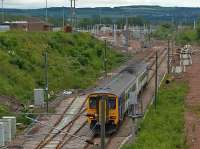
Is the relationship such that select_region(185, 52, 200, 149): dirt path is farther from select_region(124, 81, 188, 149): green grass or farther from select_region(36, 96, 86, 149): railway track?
select_region(36, 96, 86, 149): railway track

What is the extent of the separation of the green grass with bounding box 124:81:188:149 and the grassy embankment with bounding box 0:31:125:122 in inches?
328

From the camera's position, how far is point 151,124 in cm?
3288

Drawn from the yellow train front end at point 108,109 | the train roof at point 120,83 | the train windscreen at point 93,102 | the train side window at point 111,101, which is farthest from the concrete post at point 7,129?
the train roof at point 120,83

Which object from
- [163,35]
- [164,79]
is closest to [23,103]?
[164,79]

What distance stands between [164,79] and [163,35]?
108330 millimetres

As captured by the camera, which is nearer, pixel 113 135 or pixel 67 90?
pixel 113 135

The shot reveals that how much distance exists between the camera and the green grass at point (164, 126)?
27344 mm

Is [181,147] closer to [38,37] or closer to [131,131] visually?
[131,131]

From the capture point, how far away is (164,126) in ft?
106

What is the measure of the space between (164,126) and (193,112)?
7.07 meters

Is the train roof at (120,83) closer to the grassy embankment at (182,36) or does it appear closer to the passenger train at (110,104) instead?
the passenger train at (110,104)

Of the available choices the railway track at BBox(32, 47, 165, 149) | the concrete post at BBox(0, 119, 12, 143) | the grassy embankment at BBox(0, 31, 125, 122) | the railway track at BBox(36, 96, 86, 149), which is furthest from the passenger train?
the concrete post at BBox(0, 119, 12, 143)

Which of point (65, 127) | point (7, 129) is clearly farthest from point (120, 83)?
point (7, 129)

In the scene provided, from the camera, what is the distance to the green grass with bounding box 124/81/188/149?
27.3 m
